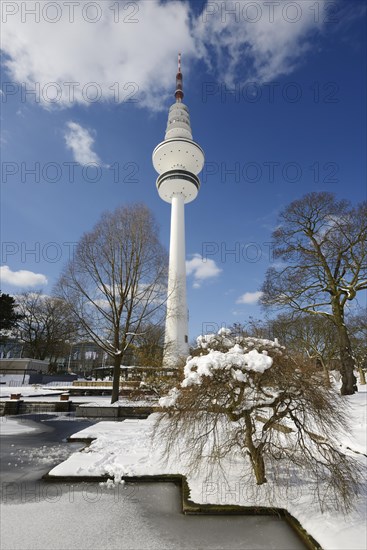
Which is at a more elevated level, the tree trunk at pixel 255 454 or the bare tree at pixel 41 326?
the bare tree at pixel 41 326

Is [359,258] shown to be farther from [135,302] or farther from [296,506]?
[296,506]

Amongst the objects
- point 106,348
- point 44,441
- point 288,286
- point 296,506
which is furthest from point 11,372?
point 296,506

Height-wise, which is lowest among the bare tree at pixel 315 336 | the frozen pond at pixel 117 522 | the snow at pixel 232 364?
the frozen pond at pixel 117 522

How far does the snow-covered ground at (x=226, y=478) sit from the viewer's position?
483 cm

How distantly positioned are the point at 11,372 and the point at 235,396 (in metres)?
43.5

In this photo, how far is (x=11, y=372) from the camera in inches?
1619

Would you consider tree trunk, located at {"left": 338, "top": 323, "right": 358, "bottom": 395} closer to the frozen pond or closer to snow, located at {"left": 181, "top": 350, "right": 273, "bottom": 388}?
the frozen pond

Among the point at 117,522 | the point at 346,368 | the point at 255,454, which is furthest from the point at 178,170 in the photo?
the point at 117,522

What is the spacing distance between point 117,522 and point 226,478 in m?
2.54

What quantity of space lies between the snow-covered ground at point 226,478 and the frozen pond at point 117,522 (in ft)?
1.30

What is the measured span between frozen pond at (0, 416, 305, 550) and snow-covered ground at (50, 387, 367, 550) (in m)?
0.40

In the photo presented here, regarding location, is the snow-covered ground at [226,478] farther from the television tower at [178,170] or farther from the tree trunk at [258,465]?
the television tower at [178,170]

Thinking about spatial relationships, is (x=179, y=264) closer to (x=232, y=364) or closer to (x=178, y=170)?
(x=178, y=170)

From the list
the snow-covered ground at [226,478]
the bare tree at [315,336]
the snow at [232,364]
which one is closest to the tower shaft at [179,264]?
the bare tree at [315,336]
